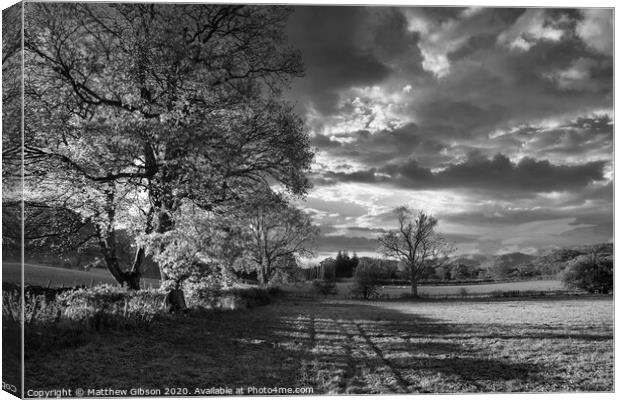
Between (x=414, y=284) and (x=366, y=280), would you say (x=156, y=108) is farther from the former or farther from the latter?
(x=414, y=284)

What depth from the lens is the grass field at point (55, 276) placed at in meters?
6.83

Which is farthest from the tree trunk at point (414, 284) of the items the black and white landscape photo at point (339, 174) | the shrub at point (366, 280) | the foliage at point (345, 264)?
the foliage at point (345, 264)

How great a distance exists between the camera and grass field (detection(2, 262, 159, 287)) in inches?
269

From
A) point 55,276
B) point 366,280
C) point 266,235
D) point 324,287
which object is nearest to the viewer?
point 55,276

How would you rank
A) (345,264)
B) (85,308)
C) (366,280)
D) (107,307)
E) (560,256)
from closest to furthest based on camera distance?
1. (560,256)
2. (345,264)
3. (85,308)
4. (366,280)
5. (107,307)

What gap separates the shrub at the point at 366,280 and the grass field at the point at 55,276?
5137 millimetres

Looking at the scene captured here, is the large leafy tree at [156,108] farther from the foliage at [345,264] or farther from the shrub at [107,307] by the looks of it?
the shrub at [107,307]

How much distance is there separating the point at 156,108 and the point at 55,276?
361 cm

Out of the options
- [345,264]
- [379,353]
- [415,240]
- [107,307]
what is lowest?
[379,353]

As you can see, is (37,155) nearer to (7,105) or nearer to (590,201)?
(7,105)

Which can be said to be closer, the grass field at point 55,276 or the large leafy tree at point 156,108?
the grass field at point 55,276

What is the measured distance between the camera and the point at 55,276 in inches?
335

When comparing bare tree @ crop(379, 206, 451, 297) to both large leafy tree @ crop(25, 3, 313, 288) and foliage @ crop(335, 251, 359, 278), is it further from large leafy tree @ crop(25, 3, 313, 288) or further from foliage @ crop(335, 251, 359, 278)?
large leafy tree @ crop(25, 3, 313, 288)

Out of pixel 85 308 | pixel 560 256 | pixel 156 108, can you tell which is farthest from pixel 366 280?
pixel 85 308
